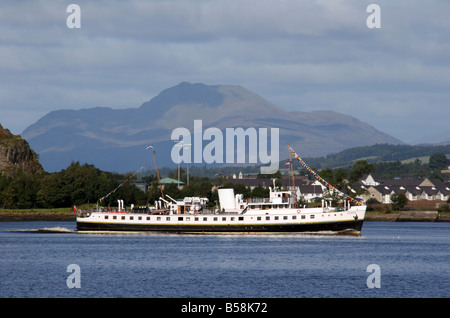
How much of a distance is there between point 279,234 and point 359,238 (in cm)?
997

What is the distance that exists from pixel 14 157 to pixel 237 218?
10882 centimetres

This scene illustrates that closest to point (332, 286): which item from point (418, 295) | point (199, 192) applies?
point (418, 295)

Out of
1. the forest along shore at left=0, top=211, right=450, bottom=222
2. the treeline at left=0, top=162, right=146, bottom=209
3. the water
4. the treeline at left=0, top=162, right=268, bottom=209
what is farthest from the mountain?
the water

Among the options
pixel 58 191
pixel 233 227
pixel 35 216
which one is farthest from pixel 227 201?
pixel 58 191

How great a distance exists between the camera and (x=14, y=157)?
18888 centimetres

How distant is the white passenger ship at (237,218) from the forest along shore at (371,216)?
158 feet

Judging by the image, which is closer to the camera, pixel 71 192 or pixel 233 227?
pixel 233 227

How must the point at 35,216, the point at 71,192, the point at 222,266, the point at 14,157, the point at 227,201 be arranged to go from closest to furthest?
the point at 222,266, the point at 227,201, the point at 35,216, the point at 71,192, the point at 14,157

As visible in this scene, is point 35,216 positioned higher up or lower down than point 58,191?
lower down

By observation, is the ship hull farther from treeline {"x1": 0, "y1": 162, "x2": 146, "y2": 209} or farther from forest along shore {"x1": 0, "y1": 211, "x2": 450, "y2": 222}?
treeline {"x1": 0, "y1": 162, "x2": 146, "y2": 209}

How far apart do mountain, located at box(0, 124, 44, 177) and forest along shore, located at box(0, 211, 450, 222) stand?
116 feet

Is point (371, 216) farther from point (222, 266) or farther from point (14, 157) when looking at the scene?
point (222, 266)

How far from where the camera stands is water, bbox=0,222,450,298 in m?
50.4
